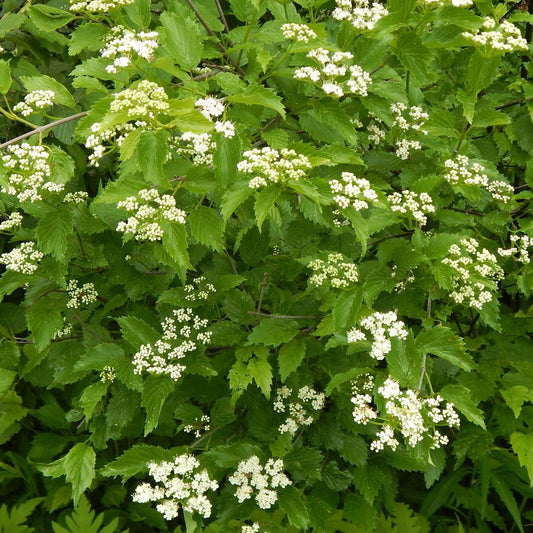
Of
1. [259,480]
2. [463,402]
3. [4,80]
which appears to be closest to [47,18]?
[4,80]

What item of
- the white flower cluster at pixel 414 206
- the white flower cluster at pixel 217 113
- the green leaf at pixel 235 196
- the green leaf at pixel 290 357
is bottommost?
the green leaf at pixel 290 357

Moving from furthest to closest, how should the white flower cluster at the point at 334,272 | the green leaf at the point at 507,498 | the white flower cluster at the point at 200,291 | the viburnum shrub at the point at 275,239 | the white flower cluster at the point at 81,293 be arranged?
the green leaf at the point at 507,498, the white flower cluster at the point at 81,293, the white flower cluster at the point at 200,291, the white flower cluster at the point at 334,272, the viburnum shrub at the point at 275,239

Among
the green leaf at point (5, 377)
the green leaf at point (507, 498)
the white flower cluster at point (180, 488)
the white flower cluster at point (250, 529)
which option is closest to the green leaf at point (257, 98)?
the white flower cluster at point (180, 488)

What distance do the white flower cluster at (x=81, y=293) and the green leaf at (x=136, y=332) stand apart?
0.52 metres

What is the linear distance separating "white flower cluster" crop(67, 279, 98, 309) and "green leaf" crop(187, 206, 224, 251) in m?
1.09

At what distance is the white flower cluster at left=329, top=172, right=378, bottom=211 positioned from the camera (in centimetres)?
184

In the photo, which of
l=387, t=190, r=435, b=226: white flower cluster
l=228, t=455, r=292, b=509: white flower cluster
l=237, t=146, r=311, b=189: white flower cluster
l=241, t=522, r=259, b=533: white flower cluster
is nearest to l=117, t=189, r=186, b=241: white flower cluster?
l=237, t=146, r=311, b=189: white flower cluster

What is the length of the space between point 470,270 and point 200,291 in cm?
125

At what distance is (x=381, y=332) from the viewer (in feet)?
6.82

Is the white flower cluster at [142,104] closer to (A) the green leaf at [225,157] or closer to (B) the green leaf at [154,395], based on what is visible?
(A) the green leaf at [225,157]

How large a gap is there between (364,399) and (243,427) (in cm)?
101

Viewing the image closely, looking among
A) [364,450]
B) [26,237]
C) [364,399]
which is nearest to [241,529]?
[364,450]

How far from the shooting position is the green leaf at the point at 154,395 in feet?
7.26

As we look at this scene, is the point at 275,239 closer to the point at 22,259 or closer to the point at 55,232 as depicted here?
the point at 55,232
